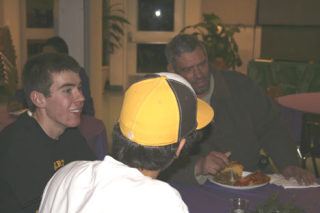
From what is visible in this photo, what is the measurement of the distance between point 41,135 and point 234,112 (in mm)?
1139

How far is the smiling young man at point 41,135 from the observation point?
1.85m

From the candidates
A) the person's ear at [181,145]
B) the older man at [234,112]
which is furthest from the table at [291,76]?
the person's ear at [181,145]

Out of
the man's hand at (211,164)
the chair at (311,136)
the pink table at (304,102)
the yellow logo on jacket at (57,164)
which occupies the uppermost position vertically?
the yellow logo on jacket at (57,164)

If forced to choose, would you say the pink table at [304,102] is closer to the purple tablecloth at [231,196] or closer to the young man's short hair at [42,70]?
the purple tablecloth at [231,196]

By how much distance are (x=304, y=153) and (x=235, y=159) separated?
181 cm

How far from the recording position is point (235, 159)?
2.65 m

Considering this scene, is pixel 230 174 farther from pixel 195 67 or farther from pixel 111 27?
pixel 111 27

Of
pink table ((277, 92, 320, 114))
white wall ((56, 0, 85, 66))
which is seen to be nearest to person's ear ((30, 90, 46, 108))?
pink table ((277, 92, 320, 114))

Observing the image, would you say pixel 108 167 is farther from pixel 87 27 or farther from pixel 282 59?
pixel 282 59

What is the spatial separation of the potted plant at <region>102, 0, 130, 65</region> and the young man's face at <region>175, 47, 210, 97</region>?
653 cm

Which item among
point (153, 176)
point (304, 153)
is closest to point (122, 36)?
point (304, 153)

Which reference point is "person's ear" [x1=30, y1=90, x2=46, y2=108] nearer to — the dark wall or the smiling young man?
the smiling young man

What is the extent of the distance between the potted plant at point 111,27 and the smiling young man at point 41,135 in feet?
A: 22.9

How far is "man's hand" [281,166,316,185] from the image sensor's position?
2.21 m
